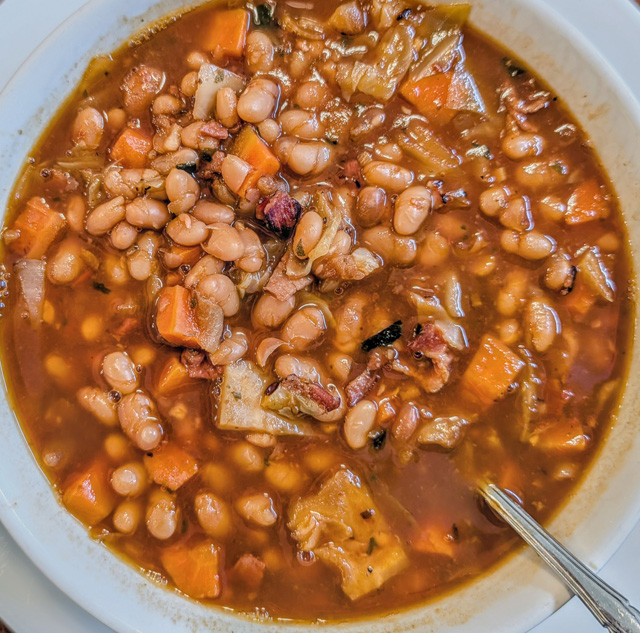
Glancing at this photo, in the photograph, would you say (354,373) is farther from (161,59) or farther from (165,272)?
(161,59)

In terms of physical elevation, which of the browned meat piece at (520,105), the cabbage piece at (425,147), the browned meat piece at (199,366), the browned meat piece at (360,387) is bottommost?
the browned meat piece at (199,366)

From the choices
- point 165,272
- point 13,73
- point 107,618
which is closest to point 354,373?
point 165,272

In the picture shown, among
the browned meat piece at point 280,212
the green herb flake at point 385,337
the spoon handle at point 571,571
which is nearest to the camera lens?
the spoon handle at point 571,571

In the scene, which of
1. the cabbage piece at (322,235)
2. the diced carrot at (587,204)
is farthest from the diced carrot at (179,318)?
the diced carrot at (587,204)

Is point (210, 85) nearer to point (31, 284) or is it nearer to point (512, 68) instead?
point (31, 284)

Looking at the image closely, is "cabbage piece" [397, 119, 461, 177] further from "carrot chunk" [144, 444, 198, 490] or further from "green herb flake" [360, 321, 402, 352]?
"carrot chunk" [144, 444, 198, 490]

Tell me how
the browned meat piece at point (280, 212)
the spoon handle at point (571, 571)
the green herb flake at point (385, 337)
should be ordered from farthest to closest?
1. the green herb flake at point (385, 337)
2. the browned meat piece at point (280, 212)
3. the spoon handle at point (571, 571)

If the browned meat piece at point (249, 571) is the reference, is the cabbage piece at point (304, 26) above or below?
above

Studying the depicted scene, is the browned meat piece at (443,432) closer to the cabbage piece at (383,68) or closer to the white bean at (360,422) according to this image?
the white bean at (360,422)

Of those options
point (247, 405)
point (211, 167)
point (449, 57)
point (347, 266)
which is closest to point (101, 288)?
point (211, 167)
